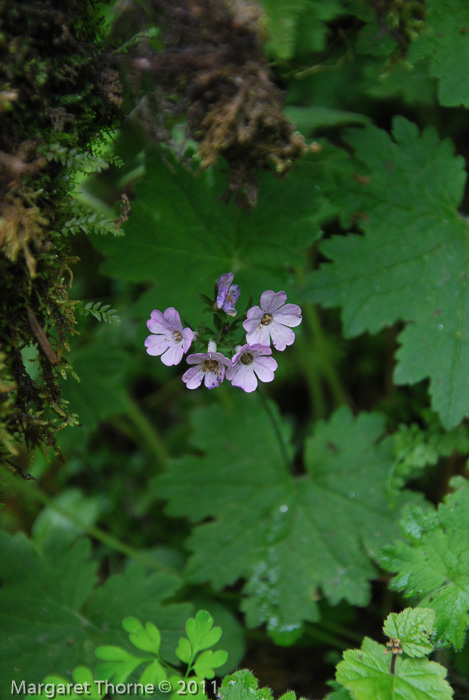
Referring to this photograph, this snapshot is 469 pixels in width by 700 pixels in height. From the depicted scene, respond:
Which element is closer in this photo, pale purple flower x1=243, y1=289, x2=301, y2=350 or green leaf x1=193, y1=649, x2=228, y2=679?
green leaf x1=193, y1=649, x2=228, y2=679

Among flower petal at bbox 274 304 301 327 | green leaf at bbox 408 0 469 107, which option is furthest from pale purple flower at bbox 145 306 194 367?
green leaf at bbox 408 0 469 107

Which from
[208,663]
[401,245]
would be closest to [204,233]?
[401,245]

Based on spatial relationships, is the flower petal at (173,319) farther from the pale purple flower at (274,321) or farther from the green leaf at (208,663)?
the green leaf at (208,663)

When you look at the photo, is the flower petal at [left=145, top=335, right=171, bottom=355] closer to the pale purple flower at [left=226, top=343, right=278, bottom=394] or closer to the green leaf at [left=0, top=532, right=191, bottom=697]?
the pale purple flower at [left=226, top=343, right=278, bottom=394]

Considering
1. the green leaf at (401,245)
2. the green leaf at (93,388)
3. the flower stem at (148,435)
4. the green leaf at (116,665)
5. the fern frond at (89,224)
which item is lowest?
the flower stem at (148,435)

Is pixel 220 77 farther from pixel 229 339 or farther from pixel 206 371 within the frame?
pixel 206 371

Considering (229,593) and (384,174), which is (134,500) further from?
(384,174)

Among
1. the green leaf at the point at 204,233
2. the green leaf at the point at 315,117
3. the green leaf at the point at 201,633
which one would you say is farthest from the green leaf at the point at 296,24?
the green leaf at the point at 201,633
